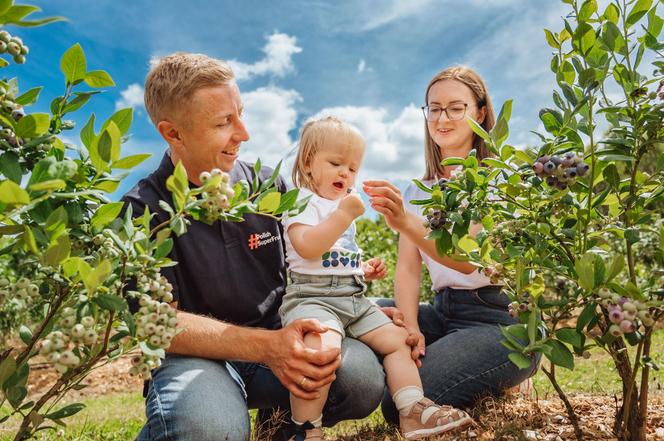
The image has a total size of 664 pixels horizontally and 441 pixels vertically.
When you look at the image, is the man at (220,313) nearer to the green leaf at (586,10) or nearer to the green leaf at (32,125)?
the green leaf at (32,125)

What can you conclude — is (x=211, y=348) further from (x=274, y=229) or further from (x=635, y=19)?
(x=635, y=19)

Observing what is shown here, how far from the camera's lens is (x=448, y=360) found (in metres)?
2.82

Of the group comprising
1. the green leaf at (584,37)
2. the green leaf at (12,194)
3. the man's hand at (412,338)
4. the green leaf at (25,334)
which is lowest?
the man's hand at (412,338)

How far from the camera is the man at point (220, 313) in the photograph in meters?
2.27

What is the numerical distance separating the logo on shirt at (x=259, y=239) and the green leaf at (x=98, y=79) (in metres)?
1.35

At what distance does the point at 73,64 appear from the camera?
5.08 ft

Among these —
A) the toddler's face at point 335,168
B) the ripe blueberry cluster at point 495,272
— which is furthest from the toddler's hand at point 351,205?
the ripe blueberry cluster at point 495,272

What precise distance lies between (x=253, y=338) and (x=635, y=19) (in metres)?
1.84

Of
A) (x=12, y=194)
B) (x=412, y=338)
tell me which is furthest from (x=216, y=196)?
(x=412, y=338)

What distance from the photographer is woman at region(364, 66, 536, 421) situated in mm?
2705

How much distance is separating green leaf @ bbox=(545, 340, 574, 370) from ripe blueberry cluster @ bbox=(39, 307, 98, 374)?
1285mm

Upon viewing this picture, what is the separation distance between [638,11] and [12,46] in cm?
186

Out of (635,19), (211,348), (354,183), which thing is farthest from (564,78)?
(211,348)

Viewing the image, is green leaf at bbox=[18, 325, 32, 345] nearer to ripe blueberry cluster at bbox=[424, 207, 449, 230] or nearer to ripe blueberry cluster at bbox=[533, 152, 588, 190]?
ripe blueberry cluster at bbox=[424, 207, 449, 230]
